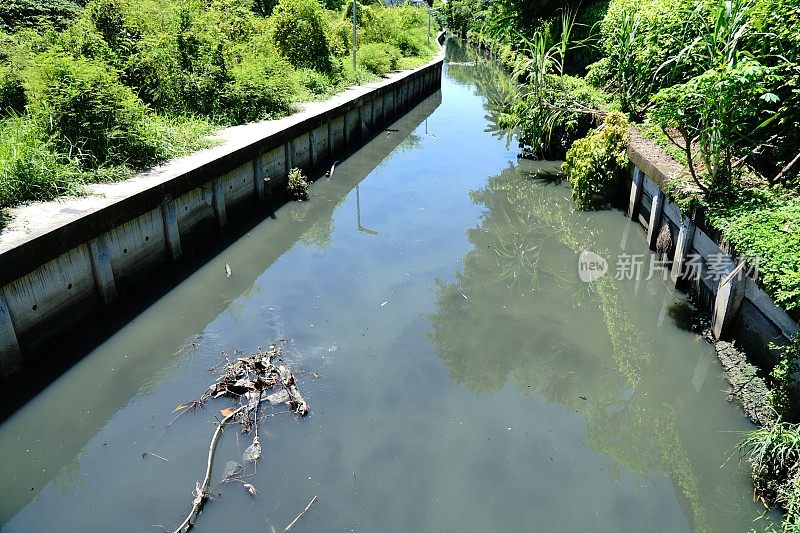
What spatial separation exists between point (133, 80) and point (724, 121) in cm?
952

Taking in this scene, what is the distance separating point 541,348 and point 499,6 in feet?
53.4

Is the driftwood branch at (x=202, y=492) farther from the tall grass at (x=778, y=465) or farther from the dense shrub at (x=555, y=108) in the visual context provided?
the dense shrub at (x=555, y=108)

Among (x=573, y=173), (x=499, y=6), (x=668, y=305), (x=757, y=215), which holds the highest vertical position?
(x=499, y=6)

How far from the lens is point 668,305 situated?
7652 mm

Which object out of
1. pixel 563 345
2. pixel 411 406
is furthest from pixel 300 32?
pixel 411 406

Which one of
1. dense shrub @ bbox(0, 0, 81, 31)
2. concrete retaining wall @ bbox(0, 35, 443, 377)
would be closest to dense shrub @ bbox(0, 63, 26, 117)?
concrete retaining wall @ bbox(0, 35, 443, 377)

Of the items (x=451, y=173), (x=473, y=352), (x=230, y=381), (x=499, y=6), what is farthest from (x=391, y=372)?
(x=499, y=6)

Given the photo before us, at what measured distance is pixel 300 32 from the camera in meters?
16.7

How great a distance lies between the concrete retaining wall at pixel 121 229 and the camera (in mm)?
5840

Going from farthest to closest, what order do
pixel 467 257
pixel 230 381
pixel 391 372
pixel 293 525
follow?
1. pixel 467 257
2. pixel 391 372
3. pixel 230 381
4. pixel 293 525

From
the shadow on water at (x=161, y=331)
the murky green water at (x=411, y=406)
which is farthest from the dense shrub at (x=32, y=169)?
the murky green water at (x=411, y=406)

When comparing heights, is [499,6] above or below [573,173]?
above

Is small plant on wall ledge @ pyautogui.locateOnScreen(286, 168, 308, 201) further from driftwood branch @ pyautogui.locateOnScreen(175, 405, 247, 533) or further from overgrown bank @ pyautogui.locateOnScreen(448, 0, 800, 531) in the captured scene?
driftwood branch @ pyautogui.locateOnScreen(175, 405, 247, 533)

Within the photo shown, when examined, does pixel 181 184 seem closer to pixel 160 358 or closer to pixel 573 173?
pixel 160 358
